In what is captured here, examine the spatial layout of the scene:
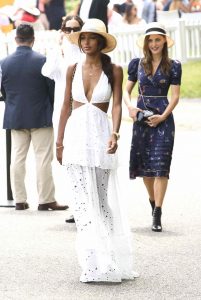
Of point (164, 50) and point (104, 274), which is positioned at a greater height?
point (164, 50)

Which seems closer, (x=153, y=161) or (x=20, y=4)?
(x=153, y=161)

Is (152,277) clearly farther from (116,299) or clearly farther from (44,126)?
(44,126)

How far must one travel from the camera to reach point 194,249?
1008 centimetres

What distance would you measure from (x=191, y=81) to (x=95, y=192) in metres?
17.0

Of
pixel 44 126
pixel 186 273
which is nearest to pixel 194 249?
pixel 186 273

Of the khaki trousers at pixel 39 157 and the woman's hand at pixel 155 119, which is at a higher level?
the woman's hand at pixel 155 119

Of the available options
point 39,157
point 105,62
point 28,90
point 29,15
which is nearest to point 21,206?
point 39,157

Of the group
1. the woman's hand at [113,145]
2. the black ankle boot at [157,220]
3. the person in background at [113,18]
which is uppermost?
the person in background at [113,18]

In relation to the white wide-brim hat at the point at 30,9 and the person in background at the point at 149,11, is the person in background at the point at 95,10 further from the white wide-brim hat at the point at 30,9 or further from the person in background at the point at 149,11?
the person in background at the point at 149,11

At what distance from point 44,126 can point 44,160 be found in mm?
382

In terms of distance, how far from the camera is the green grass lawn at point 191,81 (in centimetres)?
2456

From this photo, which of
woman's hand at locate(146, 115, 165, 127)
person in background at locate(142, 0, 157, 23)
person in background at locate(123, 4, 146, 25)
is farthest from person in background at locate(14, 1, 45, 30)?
woman's hand at locate(146, 115, 165, 127)

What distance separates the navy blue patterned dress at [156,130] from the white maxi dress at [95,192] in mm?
2096

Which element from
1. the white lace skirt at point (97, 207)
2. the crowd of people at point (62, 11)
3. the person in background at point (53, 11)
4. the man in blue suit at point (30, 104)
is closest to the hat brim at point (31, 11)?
the crowd of people at point (62, 11)
